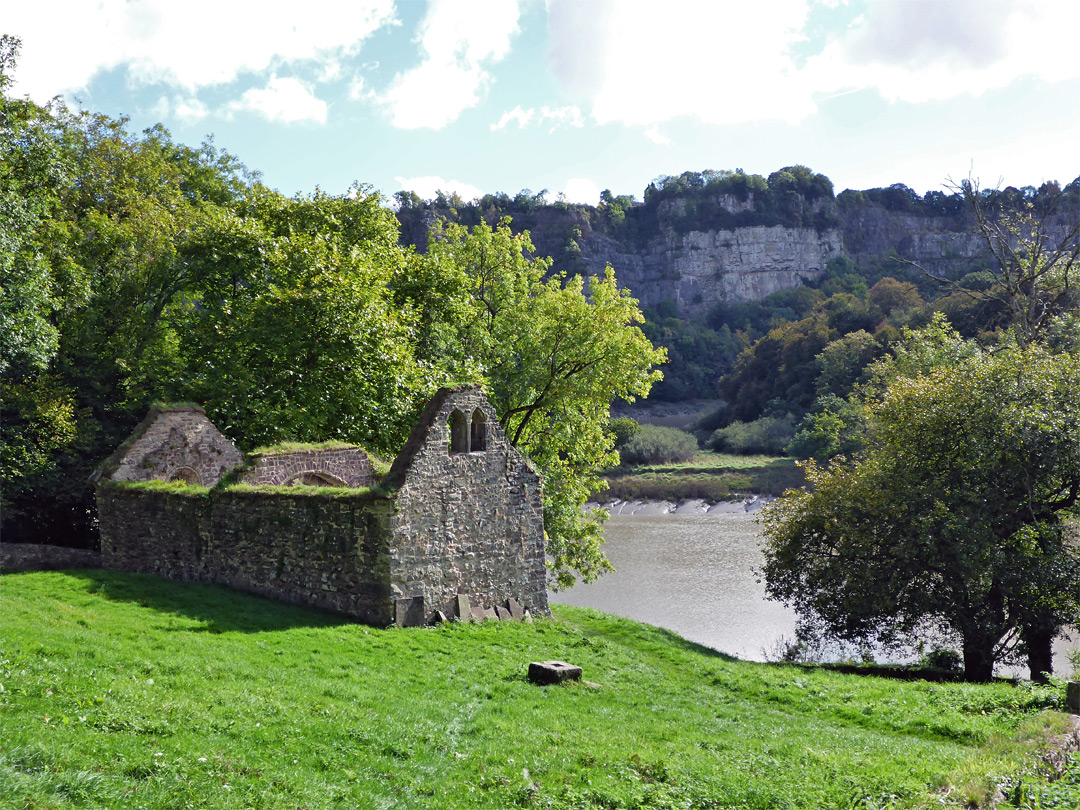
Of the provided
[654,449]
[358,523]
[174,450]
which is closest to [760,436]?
[654,449]

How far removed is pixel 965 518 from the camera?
17.6m

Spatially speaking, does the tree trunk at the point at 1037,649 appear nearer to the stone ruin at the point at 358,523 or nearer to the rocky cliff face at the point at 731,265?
the stone ruin at the point at 358,523

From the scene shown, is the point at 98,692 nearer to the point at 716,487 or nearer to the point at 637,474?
the point at 716,487

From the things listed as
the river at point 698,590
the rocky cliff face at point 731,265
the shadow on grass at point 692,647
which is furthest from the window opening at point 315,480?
the rocky cliff face at point 731,265

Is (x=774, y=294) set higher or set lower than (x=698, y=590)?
higher

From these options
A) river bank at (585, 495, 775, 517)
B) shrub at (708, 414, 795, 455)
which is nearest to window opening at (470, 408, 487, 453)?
river bank at (585, 495, 775, 517)

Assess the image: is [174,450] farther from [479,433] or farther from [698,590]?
[698,590]

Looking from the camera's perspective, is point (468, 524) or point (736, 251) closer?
point (468, 524)

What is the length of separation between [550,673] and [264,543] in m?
6.51

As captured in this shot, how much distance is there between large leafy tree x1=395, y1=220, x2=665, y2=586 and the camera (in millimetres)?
24297

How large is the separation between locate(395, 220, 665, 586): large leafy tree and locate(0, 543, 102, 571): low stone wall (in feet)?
32.8

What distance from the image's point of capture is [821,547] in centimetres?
2061

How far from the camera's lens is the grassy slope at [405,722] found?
677 centimetres

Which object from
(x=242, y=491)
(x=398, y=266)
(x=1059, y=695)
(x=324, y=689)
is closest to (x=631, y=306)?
(x=398, y=266)
